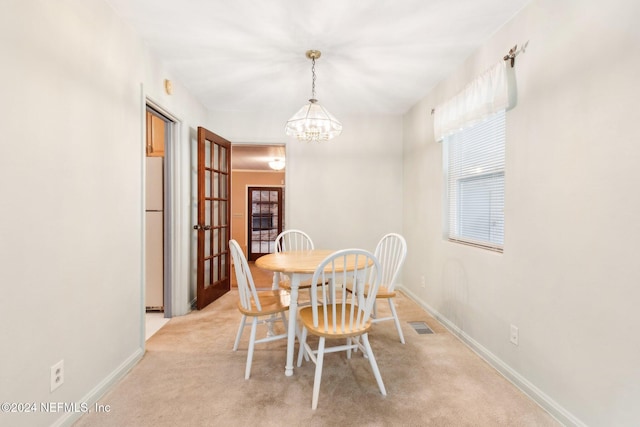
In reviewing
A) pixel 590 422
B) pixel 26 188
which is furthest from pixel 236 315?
pixel 590 422

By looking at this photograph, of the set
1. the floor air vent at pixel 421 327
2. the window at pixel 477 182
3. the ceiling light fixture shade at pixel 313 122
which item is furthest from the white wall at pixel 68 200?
the window at pixel 477 182

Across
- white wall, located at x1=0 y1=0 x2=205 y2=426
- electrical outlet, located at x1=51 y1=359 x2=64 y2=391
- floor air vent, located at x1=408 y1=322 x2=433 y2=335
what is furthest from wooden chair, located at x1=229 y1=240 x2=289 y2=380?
floor air vent, located at x1=408 y1=322 x2=433 y2=335

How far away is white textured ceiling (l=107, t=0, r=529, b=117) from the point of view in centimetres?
191

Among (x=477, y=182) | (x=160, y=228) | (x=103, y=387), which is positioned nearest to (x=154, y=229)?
(x=160, y=228)

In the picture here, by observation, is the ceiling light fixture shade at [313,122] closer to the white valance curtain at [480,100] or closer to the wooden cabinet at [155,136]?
the white valance curtain at [480,100]

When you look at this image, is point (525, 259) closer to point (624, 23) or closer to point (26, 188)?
point (624, 23)

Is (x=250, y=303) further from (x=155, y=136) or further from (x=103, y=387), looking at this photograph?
(x=155, y=136)

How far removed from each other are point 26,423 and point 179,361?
952mm

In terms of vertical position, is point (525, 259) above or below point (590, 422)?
above

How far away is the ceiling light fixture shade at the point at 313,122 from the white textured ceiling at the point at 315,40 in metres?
0.28

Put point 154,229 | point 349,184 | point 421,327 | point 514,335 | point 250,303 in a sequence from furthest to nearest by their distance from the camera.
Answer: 1. point 349,184
2. point 154,229
3. point 421,327
4. point 250,303
5. point 514,335

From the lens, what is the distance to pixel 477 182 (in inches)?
99.8

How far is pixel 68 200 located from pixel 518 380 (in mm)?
2782

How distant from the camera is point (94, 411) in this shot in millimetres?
1643
